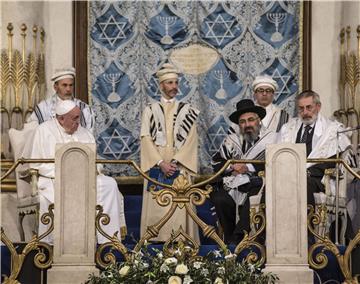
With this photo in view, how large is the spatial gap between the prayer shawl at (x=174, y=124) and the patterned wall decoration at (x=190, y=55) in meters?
2.19

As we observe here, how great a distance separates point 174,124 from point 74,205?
298 centimetres

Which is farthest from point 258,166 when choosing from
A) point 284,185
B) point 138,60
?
point 138,60

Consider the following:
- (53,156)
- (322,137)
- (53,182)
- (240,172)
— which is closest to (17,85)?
(53,156)

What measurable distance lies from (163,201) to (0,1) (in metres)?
5.23

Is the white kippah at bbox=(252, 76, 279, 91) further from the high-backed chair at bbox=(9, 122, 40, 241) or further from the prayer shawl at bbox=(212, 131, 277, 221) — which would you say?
the high-backed chair at bbox=(9, 122, 40, 241)

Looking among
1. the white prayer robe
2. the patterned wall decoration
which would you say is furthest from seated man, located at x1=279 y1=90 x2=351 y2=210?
the patterned wall decoration

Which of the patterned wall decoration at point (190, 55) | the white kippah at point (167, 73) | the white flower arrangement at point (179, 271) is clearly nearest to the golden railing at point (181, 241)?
the white flower arrangement at point (179, 271)

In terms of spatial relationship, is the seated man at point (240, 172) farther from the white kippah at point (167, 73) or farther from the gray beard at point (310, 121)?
the white kippah at point (167, 73)

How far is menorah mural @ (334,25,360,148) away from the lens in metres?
17.8

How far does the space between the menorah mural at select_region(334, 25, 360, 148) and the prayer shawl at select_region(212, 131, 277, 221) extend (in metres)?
2.05

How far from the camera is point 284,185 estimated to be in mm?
13523

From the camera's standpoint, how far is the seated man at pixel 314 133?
15656 millimetres

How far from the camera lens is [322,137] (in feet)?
51.9

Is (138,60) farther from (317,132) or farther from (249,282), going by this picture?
(249,282)
